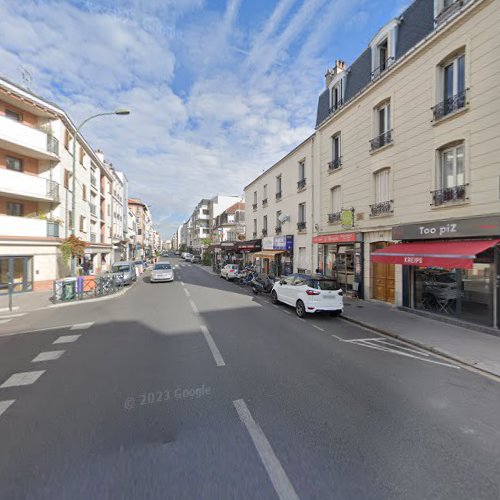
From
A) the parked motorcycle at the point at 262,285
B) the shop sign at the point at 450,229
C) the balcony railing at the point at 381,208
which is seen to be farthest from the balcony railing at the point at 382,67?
the parked motorcycle at the point at 262,285

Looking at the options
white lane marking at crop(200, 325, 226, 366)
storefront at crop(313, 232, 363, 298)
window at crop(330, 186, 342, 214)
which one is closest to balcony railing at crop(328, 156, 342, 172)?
window at crop(330, 186, 342, 214)

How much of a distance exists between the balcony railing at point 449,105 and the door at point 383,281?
4937 mm

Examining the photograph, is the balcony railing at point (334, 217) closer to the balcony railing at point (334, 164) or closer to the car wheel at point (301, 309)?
the balcony railing at point (334, 164)

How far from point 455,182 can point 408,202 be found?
5.28 ft

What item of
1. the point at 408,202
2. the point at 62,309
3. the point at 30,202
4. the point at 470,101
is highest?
the point at 470,101

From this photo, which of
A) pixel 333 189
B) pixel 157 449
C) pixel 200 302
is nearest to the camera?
pixel 157 449

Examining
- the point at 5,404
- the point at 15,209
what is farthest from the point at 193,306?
the point at 15,209

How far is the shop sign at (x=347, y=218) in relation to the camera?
12484 mm

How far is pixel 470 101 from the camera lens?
25.5 ft

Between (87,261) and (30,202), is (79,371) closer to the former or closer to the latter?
(30,202)

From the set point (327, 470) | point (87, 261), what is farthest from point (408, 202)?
point (87, 261)

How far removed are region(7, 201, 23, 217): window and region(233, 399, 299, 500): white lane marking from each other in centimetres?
1787

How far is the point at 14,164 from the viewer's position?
14828 mm

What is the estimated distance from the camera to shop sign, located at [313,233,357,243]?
12.3 m
